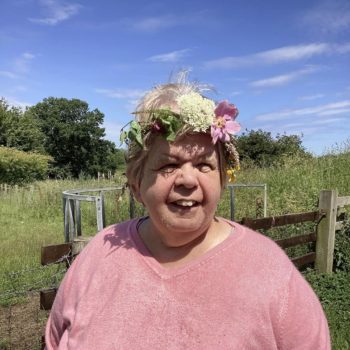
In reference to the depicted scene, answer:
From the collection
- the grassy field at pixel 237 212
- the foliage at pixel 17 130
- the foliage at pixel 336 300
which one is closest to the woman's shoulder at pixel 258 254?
the foliage at pixel 336 300

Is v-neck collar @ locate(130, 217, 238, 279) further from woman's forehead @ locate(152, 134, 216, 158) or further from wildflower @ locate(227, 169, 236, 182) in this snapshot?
woman's forehead @ locate(152, 134, 216, 158)

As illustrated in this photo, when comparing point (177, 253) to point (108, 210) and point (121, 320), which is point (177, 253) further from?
point (108, 210)

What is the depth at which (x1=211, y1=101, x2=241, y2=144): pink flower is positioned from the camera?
1440mm

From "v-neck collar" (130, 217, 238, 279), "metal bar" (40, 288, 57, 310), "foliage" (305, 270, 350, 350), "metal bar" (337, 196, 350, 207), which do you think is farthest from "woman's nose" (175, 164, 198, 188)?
"metal bar" (337, 196, 350, 207)

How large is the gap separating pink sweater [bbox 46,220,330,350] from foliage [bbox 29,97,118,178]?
202 ft

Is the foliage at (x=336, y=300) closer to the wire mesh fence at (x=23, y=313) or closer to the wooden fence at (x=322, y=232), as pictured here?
the wooden fence at (x=322, y=232)

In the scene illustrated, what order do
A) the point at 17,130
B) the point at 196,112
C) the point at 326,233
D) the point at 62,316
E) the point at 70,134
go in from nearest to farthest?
the point at 196,112 → the point at 62,316 → the point at 326,233 → the point at 17,130 → the point at 70,134

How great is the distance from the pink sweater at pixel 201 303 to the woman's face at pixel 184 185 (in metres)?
0.12

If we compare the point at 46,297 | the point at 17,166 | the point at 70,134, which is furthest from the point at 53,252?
the point at 70,134

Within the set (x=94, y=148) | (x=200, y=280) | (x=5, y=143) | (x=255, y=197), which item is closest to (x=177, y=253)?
(x=200, y=280)

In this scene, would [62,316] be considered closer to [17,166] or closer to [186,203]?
[186,203]

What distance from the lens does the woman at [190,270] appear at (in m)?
1.35

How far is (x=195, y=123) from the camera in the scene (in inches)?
56.1

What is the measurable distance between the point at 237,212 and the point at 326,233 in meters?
4.26
